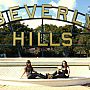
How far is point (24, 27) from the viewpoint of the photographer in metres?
55.4

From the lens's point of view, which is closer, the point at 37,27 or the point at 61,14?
the point at 61,14

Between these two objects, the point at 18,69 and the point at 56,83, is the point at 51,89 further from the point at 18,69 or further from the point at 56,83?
the point at 18,69

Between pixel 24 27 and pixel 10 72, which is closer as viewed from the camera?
pixel 10 72

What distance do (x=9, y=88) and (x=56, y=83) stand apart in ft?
7.02

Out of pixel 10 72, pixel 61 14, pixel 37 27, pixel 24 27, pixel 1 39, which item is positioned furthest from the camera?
pixel 37 27

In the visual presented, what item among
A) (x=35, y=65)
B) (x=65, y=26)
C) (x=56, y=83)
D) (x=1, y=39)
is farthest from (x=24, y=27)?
(x=56, y=83)

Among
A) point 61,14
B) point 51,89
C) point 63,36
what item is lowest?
point 51,89

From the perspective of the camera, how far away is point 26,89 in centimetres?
1316

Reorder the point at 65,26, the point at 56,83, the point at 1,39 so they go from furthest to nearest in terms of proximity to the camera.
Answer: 1. the point at 65,26
2. the point at 1,39
3. the point at 56,83

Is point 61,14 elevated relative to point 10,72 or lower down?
elevated

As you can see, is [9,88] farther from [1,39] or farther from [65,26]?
[65,26]

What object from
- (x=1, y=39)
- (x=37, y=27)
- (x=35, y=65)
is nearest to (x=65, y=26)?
(x=37, y=27)

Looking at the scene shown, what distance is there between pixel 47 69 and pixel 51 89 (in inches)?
225

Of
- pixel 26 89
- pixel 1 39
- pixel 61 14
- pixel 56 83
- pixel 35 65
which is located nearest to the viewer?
pixel 26 89
